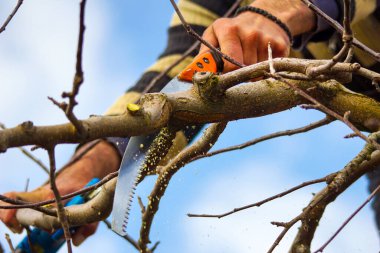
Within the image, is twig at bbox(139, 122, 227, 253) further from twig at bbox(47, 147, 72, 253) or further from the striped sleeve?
the striped sleeve

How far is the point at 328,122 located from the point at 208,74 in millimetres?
578

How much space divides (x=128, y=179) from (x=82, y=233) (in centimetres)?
112

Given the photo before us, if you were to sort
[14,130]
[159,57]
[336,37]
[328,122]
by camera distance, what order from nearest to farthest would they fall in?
[14,130], [328,122], [336,37], [159,57]

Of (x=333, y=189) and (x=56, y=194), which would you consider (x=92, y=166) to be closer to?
(x=333, y=189)

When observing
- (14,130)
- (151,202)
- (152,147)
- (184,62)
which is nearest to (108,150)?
(184,62)

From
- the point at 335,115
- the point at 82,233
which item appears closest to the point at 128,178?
the point at 335,115

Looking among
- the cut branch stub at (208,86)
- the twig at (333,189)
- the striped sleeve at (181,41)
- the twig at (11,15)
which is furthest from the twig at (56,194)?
the striped sleeve at (181,41)

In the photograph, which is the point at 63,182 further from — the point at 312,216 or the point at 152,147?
the point at 152,147

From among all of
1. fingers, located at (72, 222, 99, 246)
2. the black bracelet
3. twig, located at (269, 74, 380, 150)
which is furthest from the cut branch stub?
fingers, located at (72, 222, 99, 246)

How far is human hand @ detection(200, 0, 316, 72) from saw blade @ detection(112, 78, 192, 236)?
0.41m

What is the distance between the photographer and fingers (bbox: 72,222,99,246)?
92.2 inches

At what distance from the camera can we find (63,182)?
269 centimetres

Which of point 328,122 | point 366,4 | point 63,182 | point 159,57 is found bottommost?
point 63,182

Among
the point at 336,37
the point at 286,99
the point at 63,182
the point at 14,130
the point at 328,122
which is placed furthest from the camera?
the point at 63,182
